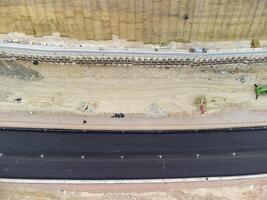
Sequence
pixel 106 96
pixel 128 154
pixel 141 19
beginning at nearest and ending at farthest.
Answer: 1. pixel 141 19
2. pixel 128 154
3. pixel 106 96

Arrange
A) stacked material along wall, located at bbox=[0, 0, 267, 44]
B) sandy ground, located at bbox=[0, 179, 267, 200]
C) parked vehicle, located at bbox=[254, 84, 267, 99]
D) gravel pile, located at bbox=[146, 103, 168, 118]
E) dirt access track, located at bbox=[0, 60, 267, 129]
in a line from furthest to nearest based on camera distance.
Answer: parked vehicle, located at bbox=[254, 84, 267, 99] < gravel pile, located at bbox=[146, 103, 168, 118] < dirt access track, located at bbox=[0, 60, 267, 129] < sandy ground, located at bbox=[0, 179, 267, 200] < stacked material along wall, located at bbox=[0, 0, 267, 44]

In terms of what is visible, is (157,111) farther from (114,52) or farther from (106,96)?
(114,52)

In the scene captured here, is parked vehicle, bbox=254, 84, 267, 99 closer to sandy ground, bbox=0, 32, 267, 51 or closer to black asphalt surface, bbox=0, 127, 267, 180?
sandy ground, bbox=0, 32, 267, 51

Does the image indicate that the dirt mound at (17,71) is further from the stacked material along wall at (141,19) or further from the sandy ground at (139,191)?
the sandy ground at (139,191)

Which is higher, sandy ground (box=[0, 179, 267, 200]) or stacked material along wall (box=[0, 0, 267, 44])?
stacked material along wall (box=[0, 0, 267, 44])

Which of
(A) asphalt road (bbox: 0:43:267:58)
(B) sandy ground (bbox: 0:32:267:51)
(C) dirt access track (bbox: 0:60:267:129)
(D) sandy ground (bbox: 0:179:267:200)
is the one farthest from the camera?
(C) dirt access track (bbox: 0:60:267:129)

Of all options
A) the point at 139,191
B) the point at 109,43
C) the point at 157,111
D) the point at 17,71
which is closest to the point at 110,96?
the point at 157,111

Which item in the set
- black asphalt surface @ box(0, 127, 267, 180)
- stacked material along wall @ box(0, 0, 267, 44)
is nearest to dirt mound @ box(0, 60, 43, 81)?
stacked material along wall @ box(0, 0, 267, 44)
